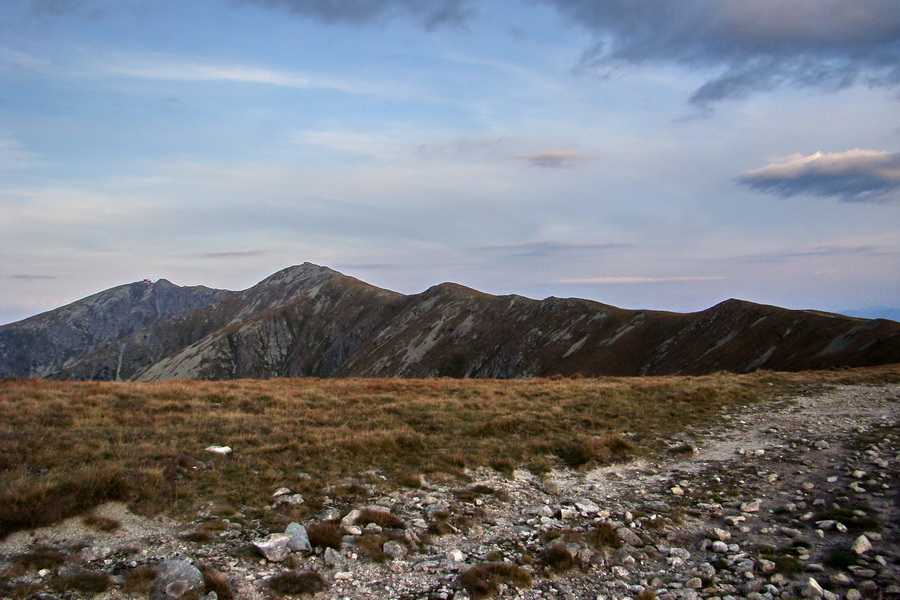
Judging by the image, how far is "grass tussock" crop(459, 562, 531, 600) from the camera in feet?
25.3

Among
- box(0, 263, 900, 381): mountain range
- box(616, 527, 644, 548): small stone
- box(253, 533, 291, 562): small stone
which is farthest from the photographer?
box(0, 263, 900, 381): mountain range

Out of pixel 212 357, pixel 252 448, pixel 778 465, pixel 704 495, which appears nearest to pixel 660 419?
pixel 778 465

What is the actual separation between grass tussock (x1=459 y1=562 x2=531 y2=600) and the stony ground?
3cm

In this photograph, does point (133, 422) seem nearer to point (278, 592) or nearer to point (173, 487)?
point (173, 487)

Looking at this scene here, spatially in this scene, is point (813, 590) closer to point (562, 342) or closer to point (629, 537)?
point (629, 537)

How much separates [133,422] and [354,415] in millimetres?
7815

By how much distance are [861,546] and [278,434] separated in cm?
1480

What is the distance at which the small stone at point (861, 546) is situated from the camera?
8668 mm

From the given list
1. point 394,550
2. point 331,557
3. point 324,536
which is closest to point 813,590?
point 394,550

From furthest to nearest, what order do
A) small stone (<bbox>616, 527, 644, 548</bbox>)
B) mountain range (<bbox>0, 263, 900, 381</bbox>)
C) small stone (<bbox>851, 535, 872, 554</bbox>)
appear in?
mountain range (<bbox>0, 263, 900, 381</bbox>) → small stone (<bbox>616, 527, 644, 548</bbox>) → small stone (<bbox>851, 535, 872, 554</bbox>)

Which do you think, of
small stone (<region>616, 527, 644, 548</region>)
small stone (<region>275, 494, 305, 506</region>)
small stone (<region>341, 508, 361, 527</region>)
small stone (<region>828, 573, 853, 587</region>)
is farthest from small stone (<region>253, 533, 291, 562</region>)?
small stone (<region>828, 573, 853, 587</region>)

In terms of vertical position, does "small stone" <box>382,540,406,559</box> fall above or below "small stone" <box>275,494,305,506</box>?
below

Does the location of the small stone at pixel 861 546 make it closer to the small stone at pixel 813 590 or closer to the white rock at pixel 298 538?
the small stone at pixel 813 590

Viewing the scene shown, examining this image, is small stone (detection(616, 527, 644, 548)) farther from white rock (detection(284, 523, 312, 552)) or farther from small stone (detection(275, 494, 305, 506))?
small stone (detection(275, 494, 305, 506))
